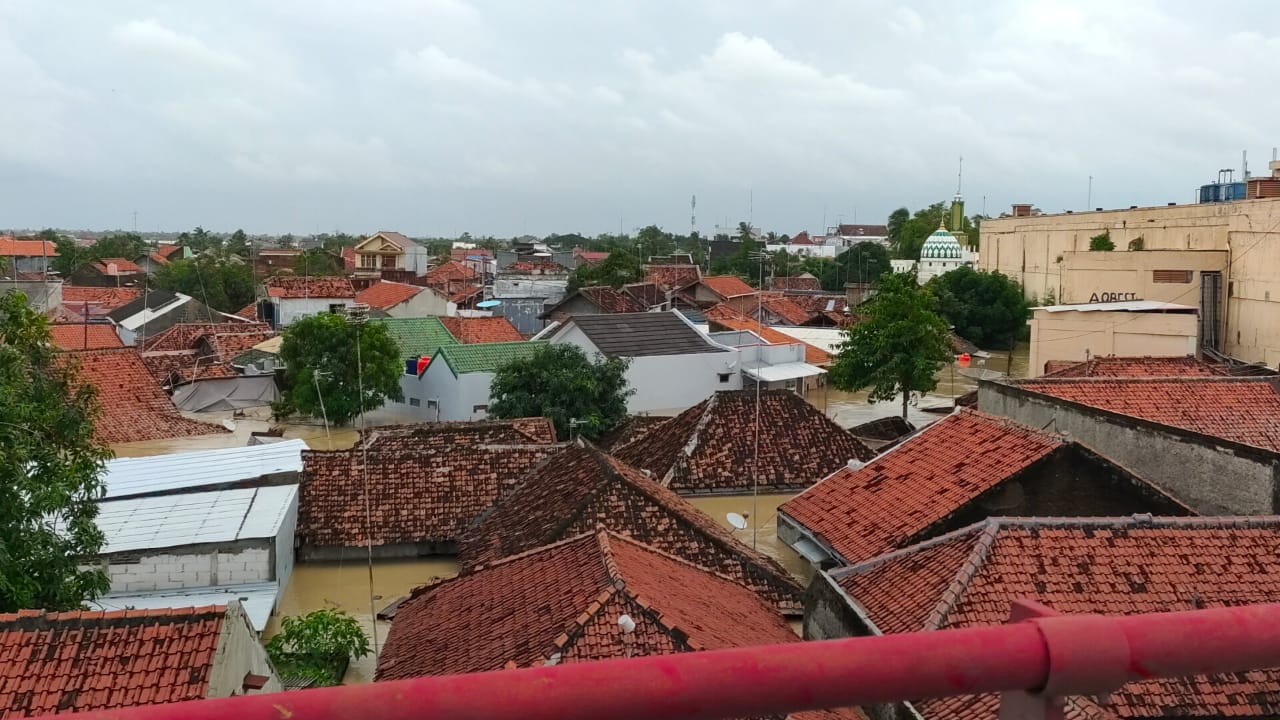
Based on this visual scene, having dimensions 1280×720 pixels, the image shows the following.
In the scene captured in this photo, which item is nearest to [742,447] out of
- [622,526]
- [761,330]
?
[622,526]

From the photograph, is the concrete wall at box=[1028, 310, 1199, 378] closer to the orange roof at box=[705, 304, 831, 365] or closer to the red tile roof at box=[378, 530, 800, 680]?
the orange roof at box=[705, 304, 831, 365]

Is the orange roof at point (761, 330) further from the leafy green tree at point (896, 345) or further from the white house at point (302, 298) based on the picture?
the white house at point (302, 298)

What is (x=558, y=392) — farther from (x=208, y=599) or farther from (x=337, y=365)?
(x=208, y=599)

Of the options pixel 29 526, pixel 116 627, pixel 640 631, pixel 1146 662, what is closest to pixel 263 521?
pixel 29 526

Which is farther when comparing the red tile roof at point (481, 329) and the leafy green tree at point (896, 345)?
the red tile roof at point (481, 329)

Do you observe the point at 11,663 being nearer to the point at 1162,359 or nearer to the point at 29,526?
the point at 29,526

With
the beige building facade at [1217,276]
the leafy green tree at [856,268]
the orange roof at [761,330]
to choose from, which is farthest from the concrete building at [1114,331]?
the leafy green tree at [856,268]
